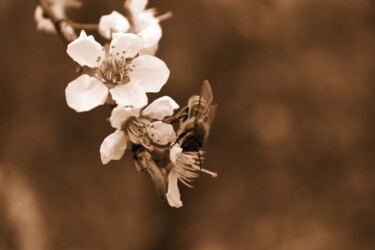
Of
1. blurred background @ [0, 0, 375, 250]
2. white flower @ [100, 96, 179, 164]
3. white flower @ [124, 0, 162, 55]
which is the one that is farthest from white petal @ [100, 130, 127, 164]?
blurred background @ [0, 0, 375, 250]

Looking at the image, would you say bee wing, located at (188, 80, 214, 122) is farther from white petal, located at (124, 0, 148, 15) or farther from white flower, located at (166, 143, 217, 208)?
white petal, located at (124, 0, 148, 15)

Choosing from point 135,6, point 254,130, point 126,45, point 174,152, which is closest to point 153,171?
point 174,152

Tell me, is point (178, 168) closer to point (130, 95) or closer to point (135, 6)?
point (130, 95)

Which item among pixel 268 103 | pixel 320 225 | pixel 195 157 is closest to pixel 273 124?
pixel 268 103

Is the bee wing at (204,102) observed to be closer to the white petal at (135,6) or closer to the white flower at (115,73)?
the white flower at (115,73)

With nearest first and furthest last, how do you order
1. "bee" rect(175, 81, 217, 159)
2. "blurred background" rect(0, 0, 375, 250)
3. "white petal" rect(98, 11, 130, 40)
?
"bee" rect(175, 81, 217, 159), "white petal" rect(98, 11, 130, 40), "blurred background" rect(0, 0, 375, 250)

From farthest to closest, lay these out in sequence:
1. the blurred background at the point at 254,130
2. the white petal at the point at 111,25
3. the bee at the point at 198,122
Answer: the blurred background at the point at 254,130 < the white petal at the point at 111,25 < the bee at the point at 198,122

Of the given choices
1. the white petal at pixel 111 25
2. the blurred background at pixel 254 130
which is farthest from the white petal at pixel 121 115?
the blurred background at pixel 254 130
